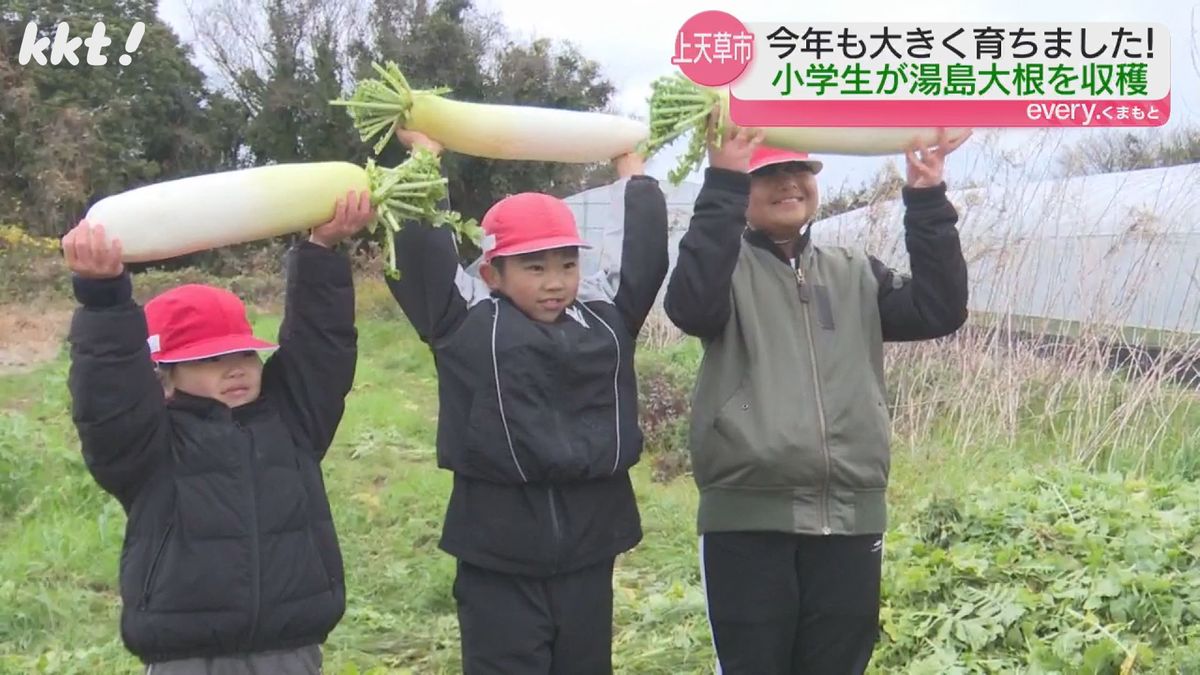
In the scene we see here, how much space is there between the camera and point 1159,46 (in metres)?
3.20

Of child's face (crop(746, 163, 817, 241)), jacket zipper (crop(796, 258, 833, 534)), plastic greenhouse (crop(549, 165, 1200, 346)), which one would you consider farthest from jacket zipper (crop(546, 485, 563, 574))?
plastic greenhouse (crop(549, 165, 1200, 346))

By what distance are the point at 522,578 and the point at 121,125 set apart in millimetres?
21992

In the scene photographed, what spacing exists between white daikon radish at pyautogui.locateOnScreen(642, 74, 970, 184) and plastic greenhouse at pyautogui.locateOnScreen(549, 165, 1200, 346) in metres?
3.17

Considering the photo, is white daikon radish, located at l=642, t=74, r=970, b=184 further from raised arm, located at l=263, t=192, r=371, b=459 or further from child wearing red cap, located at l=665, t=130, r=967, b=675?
raised arm, located at l=263, t=192, r=371, b=459

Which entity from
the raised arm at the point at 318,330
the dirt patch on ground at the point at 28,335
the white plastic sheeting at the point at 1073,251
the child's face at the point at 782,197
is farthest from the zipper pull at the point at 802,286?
the dirt patch on ground at the point at 28,335

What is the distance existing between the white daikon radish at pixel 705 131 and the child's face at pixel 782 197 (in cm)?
6

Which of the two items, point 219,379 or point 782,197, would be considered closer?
point 219,379

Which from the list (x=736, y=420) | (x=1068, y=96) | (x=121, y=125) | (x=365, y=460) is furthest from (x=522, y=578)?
(x=121, y=125)

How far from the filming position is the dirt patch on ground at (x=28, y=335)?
11469 millimetres

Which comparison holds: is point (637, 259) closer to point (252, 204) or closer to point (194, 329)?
point (252, 204)

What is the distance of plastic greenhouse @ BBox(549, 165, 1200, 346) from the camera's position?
558 cm

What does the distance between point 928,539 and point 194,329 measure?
2.66 metres

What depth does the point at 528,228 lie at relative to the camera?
2.45 metres

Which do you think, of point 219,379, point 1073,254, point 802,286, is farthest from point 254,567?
point 1073,254
